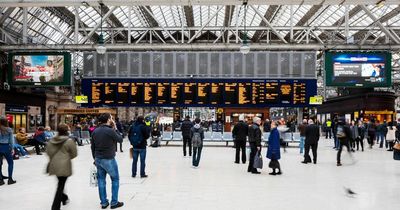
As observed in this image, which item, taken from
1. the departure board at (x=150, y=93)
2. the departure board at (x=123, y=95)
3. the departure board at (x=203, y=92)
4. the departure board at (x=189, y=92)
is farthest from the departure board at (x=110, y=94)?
the departure board at (x=203, y=92)

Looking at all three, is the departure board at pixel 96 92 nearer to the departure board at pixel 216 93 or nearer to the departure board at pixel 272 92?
the departure board at pixel 216 93

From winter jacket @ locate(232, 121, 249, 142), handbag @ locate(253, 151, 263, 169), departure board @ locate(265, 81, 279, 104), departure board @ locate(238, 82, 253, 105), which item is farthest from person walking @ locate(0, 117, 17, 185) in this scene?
departure board @ locate(265, 81, 279, 104)

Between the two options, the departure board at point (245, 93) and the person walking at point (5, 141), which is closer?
the person walking at point (5, 141)

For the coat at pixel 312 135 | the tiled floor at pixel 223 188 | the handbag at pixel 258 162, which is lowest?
the tiled floor at pixel 223 188

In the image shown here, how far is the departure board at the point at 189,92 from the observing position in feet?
75.7

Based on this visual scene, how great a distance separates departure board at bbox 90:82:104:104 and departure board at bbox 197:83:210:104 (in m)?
5.27

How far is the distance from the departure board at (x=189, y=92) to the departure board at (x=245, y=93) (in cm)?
246

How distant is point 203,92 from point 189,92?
Answer: 0.75 meters

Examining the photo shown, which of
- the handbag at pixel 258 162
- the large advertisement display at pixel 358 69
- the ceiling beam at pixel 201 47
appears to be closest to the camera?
the handbag at pixel 258 162

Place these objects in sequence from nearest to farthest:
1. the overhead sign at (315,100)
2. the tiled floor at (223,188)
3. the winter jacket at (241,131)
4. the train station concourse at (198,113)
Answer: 1. the tiled floor at (223,188)
2. the train station concourse at (198,113)
3. the winter jacket at (241,131)
4. the overhead sign at (315,100)

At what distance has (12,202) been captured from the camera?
7.33 metres

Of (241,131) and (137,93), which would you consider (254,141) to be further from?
(137,93)

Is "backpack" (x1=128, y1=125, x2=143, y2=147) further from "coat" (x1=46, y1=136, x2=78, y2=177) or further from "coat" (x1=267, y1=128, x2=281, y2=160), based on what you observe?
"coat" (x1=46, y1=136, x2=78, y2=177)

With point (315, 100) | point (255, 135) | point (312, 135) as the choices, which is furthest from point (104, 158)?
point (315, 100)
